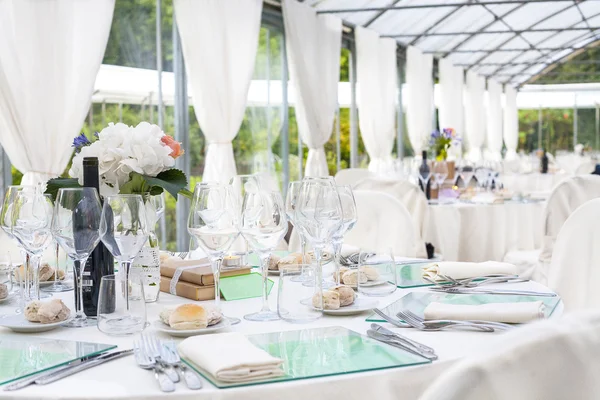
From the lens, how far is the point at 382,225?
3.39 meters

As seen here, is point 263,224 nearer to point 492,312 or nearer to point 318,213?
point 318,213

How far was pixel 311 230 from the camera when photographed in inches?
73.2

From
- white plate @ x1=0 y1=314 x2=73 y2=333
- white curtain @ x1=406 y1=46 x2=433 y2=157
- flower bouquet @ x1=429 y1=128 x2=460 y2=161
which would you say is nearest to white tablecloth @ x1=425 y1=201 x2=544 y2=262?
flower bouquet @ x1=429 y1=128 x2=460 y2=161

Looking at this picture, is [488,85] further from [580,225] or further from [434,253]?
[580,225]

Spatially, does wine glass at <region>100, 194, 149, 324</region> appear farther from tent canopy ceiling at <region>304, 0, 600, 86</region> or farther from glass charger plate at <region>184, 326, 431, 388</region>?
tent canopy ceiling at <region>304, 0, 600, 86</region>

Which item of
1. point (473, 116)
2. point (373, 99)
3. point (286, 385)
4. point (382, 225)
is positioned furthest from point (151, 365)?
point (473, 116)

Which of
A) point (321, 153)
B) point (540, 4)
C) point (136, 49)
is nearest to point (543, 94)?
point (540, 4)

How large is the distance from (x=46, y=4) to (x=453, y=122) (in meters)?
12.7

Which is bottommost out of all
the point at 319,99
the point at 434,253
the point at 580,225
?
the point at 434,253

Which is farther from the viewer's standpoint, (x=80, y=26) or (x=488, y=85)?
(x=488, y=85)

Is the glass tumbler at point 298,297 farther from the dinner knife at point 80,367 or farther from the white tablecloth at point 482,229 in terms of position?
the white tablecloth at point 482,229

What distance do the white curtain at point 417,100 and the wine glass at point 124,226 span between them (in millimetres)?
12200

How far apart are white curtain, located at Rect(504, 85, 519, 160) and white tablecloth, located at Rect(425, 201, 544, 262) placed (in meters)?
18.2

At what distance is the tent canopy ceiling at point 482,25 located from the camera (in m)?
10.4
